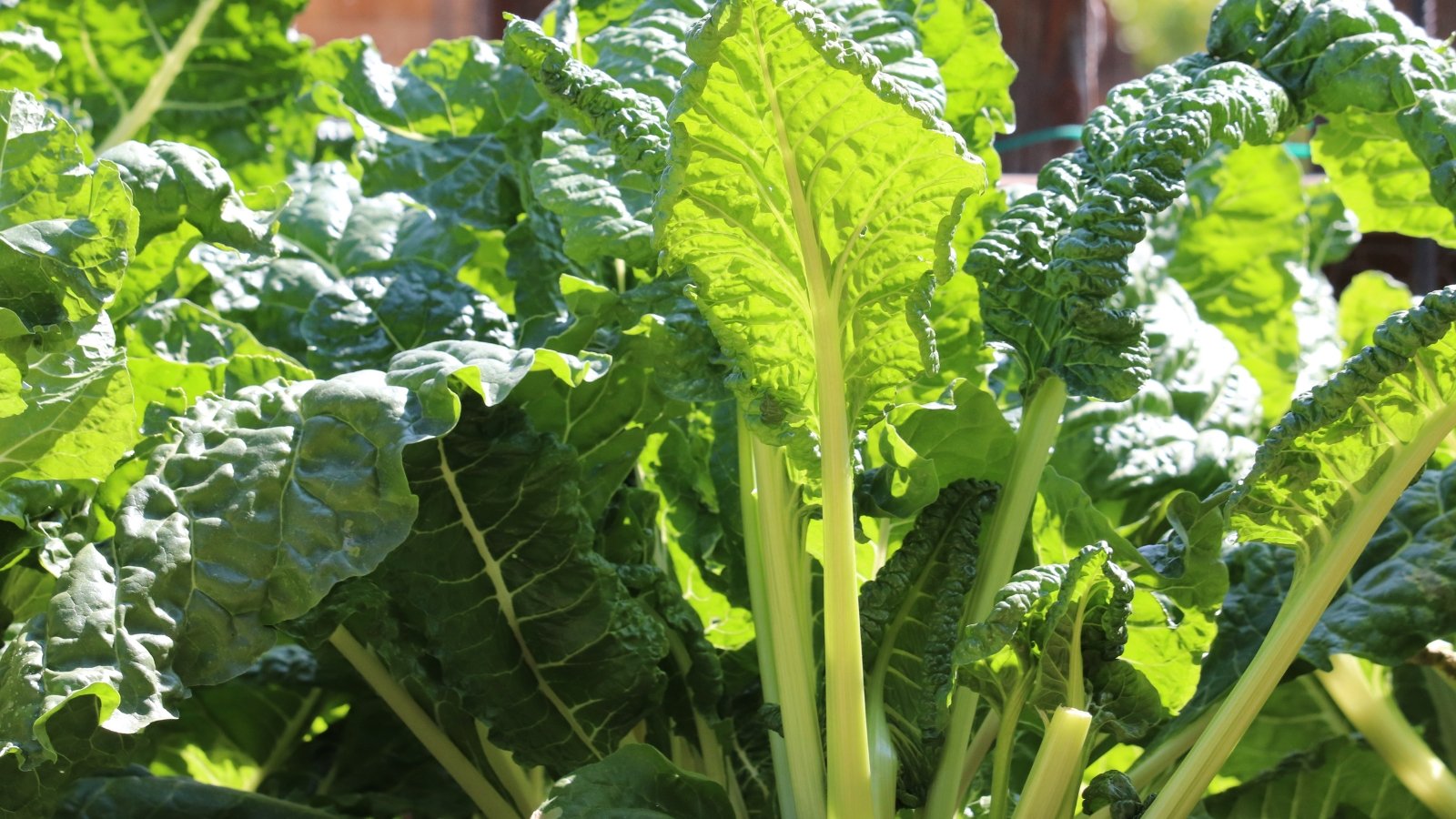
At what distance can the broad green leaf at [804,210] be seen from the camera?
2.38 ft

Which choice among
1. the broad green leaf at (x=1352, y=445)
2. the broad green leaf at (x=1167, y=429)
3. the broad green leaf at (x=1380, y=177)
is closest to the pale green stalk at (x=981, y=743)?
the broad green leaf at (x=1352, y=445)

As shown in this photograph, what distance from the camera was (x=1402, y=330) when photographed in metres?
0.81

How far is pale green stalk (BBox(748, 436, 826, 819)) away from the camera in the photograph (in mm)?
916

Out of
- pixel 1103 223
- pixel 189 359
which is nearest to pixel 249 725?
pixel 189 359

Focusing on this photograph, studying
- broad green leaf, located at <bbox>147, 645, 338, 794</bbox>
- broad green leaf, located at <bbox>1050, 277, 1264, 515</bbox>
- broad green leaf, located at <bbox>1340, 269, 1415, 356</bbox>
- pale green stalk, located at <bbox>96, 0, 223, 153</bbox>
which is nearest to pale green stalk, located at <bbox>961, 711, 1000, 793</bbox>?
broad green leaf, located at <bbox>1050, 277, 1264, 515</bbox>

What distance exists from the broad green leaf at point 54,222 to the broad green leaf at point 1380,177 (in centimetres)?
93

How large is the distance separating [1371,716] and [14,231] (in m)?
1.09

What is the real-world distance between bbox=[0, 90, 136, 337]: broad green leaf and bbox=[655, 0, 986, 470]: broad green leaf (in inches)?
14.1

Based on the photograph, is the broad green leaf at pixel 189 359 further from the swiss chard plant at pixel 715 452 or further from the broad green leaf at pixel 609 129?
the broad green leaf at pixel 609 129

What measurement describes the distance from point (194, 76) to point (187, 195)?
569mm

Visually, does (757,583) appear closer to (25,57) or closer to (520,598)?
(520,598)

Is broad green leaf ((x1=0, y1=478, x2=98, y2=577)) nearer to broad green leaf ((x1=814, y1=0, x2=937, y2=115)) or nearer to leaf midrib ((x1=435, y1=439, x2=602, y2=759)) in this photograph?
leaf midrib ((x1=435, y1=439, x2=602, y2=759))

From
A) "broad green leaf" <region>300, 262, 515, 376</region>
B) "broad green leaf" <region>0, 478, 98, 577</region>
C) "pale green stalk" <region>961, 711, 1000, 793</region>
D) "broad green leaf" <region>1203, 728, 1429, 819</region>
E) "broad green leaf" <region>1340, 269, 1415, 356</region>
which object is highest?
"broad green leaf" <region>300, 262, 515, 376</region>

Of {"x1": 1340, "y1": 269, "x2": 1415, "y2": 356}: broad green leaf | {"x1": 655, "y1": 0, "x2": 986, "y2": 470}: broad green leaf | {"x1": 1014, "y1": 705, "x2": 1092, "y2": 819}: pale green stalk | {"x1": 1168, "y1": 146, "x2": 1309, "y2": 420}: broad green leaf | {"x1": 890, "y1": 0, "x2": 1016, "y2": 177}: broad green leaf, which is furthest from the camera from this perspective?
{"x1": 1340, "y1": 269, "x2": 1415, "y2": 356}: broad green leaf
